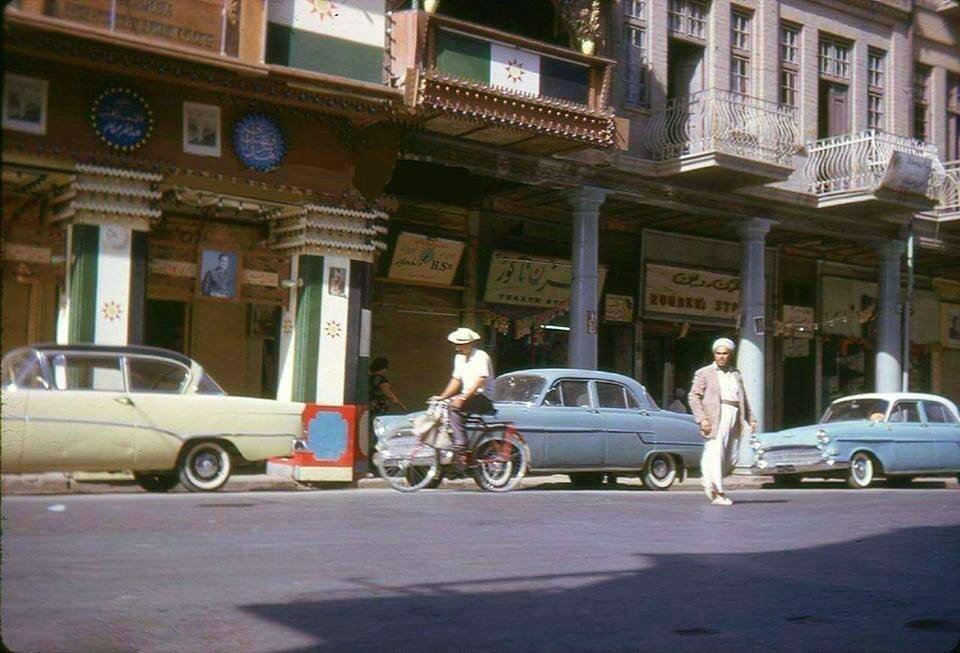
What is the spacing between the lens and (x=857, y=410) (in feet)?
61.7

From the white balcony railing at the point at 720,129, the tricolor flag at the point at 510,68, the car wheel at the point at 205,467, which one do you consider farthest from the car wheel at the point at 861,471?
the car wheel at the point at 205,467

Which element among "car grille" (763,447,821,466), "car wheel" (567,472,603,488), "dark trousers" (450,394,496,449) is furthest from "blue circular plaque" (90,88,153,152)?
"car grille" (763,447,821,466)

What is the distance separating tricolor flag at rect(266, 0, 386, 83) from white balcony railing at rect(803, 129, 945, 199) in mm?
11254

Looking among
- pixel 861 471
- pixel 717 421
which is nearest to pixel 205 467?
pixel 717 421

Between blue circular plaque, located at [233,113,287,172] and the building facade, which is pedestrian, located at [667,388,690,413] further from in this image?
blue circular plaque, located at [233,113,287,172]

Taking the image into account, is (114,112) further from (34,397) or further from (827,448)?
(827,448)

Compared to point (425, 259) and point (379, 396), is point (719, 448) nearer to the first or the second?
point (379, 396)

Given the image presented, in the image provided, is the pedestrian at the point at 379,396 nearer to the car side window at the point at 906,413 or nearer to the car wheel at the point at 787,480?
the car wheel at the point at 787,480

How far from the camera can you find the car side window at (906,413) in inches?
728

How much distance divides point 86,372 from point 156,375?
167 inches

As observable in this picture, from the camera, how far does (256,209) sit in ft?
45.2

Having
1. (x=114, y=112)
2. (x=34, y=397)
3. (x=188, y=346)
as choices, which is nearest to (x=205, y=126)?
(x=188, y=346)

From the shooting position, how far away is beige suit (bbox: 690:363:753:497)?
12.5 meters

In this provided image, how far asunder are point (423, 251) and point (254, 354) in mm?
3755
